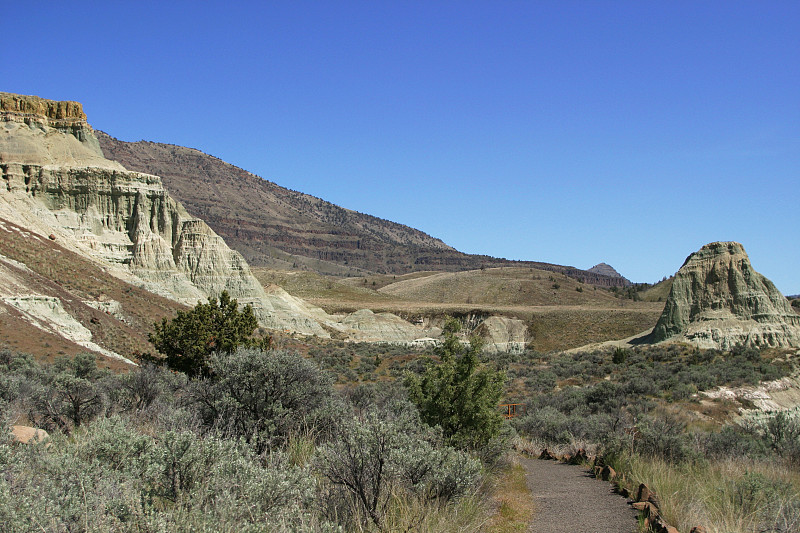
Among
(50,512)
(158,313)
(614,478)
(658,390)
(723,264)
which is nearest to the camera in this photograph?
(50,512)

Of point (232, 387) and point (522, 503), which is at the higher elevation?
point (232, 387)

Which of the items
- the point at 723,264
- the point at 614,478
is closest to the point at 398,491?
the point at 614,478

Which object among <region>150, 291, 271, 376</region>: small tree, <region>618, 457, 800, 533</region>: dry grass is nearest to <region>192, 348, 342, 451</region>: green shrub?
<region>618, 457, 800, 533</region>: dry grass

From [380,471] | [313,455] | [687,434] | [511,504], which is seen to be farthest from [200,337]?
[380,471]

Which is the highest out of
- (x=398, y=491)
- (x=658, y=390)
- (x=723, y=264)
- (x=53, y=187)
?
(x=53, y=187)

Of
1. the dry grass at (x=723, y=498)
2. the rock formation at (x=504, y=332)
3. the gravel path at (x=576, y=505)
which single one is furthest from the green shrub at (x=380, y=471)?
the rock formation at (x=504, y=332)

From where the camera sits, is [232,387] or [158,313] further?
[158,313]

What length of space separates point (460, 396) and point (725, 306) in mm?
41615

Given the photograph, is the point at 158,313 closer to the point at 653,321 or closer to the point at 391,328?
the point at 391,328

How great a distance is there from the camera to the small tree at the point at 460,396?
34.6 ft

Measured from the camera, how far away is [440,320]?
82.1 m

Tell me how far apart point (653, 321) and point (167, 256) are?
5761cm

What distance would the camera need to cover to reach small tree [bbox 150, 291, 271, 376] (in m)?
24.1

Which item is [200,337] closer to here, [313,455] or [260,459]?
[260,459]
